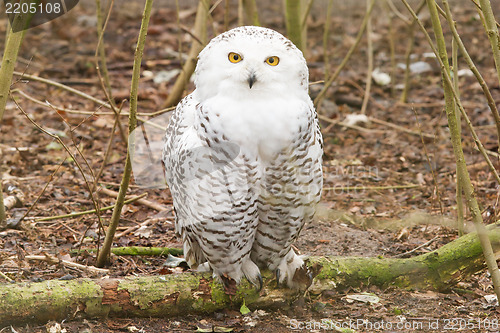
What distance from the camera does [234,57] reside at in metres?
2.88

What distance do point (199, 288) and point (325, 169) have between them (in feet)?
9.24

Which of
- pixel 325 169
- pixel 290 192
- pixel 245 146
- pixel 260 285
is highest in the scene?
pixel 245 146

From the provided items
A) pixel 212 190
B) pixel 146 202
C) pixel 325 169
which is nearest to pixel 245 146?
pixel 212 190

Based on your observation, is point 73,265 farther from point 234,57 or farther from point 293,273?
point 234,57

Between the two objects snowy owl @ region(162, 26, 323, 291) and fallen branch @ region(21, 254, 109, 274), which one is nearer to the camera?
snowy owl @ region(162, 26, 323, 291)

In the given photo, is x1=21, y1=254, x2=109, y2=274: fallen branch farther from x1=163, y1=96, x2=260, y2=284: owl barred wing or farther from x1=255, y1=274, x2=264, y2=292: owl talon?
x1=255, y1=274, x2=264, y2=292: owl talon

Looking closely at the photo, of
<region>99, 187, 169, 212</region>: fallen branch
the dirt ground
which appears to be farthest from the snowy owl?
<region>99, 187, 169, 212</region>: fallen branch

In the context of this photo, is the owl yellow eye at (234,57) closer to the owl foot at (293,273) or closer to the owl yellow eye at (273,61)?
the owl yellow eye at (273,61)

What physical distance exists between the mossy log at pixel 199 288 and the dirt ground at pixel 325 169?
0.06 meters

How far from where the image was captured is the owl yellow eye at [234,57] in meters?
2.87

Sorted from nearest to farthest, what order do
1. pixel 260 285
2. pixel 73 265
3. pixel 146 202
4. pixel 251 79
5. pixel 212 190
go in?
pixel 251 79
pixel 212 190
pixel 260 285
pixel 73 265
pixel 146 202

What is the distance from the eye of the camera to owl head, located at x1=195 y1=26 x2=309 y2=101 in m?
2.83

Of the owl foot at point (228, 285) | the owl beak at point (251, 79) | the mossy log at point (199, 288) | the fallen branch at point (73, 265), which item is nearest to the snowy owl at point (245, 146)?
the owl beak at point (251, 79)

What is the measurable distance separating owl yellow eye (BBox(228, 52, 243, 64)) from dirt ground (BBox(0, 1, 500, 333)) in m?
0.96
